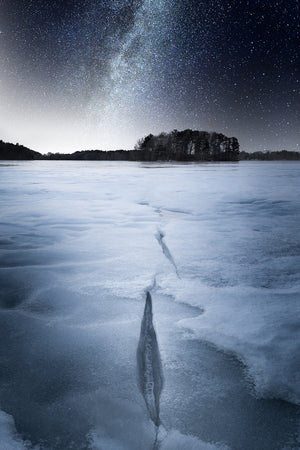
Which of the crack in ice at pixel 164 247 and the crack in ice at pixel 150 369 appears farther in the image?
the crack in ice at pixel 164 247

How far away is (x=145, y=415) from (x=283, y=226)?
3.30 meters

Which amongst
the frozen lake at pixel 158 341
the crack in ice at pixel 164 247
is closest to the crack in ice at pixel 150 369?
the frozen lake at pixel 158 341

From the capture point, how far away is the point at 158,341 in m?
1.32

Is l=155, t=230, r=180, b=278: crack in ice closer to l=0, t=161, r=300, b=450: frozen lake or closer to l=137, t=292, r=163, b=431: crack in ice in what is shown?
l=0, t=161, r=300, b=450: frozen lake

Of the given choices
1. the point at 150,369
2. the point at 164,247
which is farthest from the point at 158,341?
the point at 164,247

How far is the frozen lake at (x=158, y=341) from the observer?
88cm

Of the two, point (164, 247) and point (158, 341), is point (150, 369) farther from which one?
point (164, 247)

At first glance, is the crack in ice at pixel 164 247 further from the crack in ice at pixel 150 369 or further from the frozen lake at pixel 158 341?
the crack in ice at pixel 150 369

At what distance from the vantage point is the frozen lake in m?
0.88

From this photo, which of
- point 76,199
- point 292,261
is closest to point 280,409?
point 292,261

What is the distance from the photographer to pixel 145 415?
36.2 inches

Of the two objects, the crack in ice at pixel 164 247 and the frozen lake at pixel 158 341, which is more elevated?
the crack in ice at pixel 164 247

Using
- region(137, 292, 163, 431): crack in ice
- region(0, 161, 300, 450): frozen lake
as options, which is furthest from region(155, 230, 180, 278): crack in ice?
region(137, 292, 163, 431): crack in ice

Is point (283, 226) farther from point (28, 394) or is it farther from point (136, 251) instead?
point (28, 394)
